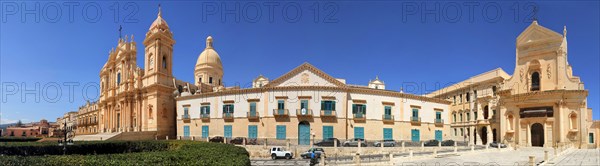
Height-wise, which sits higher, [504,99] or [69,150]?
[504,99]

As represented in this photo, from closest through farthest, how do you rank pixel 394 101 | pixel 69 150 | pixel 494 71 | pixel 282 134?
pixel 69 150 < pixel 282 134 < pixel 394 101 < pixel 494 71

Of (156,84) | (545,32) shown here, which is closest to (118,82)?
(156,84)

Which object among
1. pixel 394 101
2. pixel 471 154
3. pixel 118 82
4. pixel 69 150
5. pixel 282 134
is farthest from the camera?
pixel 118 82

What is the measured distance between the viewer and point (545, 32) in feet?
127

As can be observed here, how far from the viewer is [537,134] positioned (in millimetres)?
39719

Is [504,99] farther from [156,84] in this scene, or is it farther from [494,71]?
[156,84]

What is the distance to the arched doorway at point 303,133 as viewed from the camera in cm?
3566

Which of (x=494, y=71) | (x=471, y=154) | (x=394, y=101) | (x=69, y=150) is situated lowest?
(x=471, y=154)

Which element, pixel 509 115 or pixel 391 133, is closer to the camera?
pixel 391 133

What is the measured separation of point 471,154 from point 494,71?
77.3 ft

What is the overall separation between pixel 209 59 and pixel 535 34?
1822 inches

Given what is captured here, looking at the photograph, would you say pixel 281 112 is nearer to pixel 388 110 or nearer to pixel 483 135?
pixel 388 110

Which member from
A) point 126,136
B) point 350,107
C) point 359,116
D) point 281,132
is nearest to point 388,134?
point 359,116

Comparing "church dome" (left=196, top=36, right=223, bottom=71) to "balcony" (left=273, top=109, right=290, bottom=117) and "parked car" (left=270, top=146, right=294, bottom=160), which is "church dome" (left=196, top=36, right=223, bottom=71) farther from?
"parked car" (left=270, top=146, right=294, bottom=160)
